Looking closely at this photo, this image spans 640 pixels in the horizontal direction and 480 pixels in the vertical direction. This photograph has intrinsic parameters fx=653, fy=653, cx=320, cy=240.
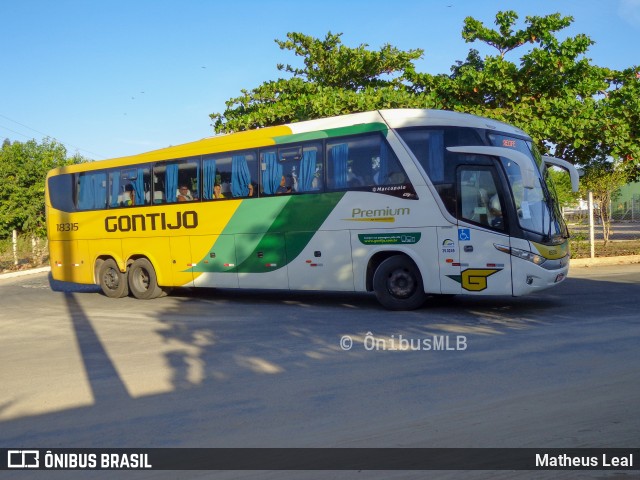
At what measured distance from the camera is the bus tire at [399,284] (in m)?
11.8

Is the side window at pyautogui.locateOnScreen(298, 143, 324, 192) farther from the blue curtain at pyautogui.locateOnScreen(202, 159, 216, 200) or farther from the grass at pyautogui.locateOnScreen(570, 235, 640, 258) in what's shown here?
the grass at pyautogui.locateOnScreen(570, 235, 640, 258)

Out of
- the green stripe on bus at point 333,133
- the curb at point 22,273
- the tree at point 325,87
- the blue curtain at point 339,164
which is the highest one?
the tree at point 325,87

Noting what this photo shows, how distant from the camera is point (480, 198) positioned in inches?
440

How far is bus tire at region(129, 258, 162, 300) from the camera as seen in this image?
1617 cm

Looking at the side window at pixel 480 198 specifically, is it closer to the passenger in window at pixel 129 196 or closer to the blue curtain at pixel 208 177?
the blue curtain at pixel 208 177

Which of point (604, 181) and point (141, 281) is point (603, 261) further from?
point (141, 281)

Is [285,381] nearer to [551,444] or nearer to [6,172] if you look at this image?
[551,444]

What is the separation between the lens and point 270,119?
2003 centimetres

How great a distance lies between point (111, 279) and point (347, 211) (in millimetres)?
7541

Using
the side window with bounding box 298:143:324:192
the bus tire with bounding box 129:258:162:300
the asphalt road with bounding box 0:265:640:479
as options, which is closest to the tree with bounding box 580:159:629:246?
the asphalt road with bounding box 0:265:640:479

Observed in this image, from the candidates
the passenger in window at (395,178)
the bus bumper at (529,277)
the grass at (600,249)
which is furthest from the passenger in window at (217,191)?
the grass at (600,249)

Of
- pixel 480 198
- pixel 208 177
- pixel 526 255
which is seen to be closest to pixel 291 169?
pixel 208 177

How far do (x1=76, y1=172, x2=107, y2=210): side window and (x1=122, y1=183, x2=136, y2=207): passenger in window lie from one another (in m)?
0.82

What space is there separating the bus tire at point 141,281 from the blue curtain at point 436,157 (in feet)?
26.0
